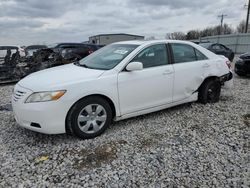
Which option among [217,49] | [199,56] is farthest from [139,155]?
[217,49]

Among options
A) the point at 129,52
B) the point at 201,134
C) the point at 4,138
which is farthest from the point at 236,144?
Answer: the point at 4,138

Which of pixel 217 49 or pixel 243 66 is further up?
pixel 217 49

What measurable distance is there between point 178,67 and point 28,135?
9.47ft

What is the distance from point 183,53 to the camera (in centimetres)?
457

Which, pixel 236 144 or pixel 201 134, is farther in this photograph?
pixel 201 134

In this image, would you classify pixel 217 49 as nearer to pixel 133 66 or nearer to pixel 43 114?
pixel 133 66

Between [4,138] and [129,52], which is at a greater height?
[129,52]

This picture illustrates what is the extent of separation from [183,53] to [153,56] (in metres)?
0.78

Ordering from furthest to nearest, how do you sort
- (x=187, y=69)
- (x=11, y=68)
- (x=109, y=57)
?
(x=11, y=68)
(x=187, y=69)
(x=109, y=57)

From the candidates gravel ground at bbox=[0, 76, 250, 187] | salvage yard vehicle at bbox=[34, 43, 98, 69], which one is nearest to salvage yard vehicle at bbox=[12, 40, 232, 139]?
gravel ground at bbox=[0, 76, 250, 187]

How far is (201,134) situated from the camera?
3.71m

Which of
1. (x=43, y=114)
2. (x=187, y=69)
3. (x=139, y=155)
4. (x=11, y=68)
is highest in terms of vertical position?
(x=187, y=69)

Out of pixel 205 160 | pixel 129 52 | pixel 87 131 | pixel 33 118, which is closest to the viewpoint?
pixel 205 160

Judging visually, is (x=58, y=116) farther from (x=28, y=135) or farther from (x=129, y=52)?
(x=129, y=52)
